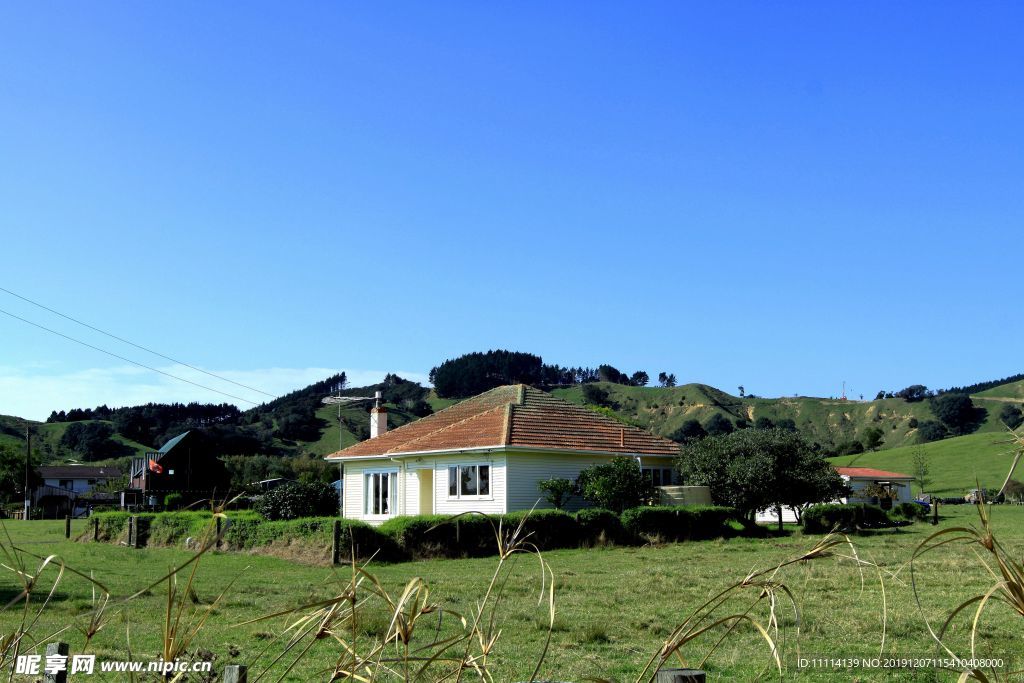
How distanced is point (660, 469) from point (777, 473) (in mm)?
5579

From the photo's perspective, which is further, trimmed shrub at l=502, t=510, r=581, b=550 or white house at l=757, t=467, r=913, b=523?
white house at l=757, t=467, r=913, b=523

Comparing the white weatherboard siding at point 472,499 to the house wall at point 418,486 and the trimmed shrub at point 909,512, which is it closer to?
the house wall at point 418,486

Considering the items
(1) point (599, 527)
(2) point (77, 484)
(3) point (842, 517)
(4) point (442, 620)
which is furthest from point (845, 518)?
(2) point (77, 484)

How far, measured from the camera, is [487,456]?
32.4m

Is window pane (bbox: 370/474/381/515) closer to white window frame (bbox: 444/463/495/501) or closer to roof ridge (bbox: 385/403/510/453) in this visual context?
roof ridge (bbox: 385/403/510/453)

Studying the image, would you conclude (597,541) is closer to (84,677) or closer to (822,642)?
(822,642)

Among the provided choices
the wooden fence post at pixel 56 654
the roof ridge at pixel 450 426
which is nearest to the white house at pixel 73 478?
→ the roof ridge at pixel 450 426

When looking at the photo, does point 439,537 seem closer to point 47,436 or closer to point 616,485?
point 616,485

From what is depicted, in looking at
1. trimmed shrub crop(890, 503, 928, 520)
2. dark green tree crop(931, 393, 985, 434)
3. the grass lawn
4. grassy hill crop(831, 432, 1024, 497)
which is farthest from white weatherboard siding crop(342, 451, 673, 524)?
dark green tree crop(931, 393, 985, 434)

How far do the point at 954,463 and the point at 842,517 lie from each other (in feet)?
166

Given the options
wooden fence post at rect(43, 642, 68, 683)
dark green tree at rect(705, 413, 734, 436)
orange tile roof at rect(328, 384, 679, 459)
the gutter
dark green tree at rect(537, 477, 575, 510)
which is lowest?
wooden fence post at rect(43, 642, 68, 683)

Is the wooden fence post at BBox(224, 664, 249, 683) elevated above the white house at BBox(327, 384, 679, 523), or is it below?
below

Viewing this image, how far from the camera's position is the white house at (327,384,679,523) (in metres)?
31.9

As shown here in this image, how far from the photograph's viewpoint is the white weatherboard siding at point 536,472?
3156 cm
